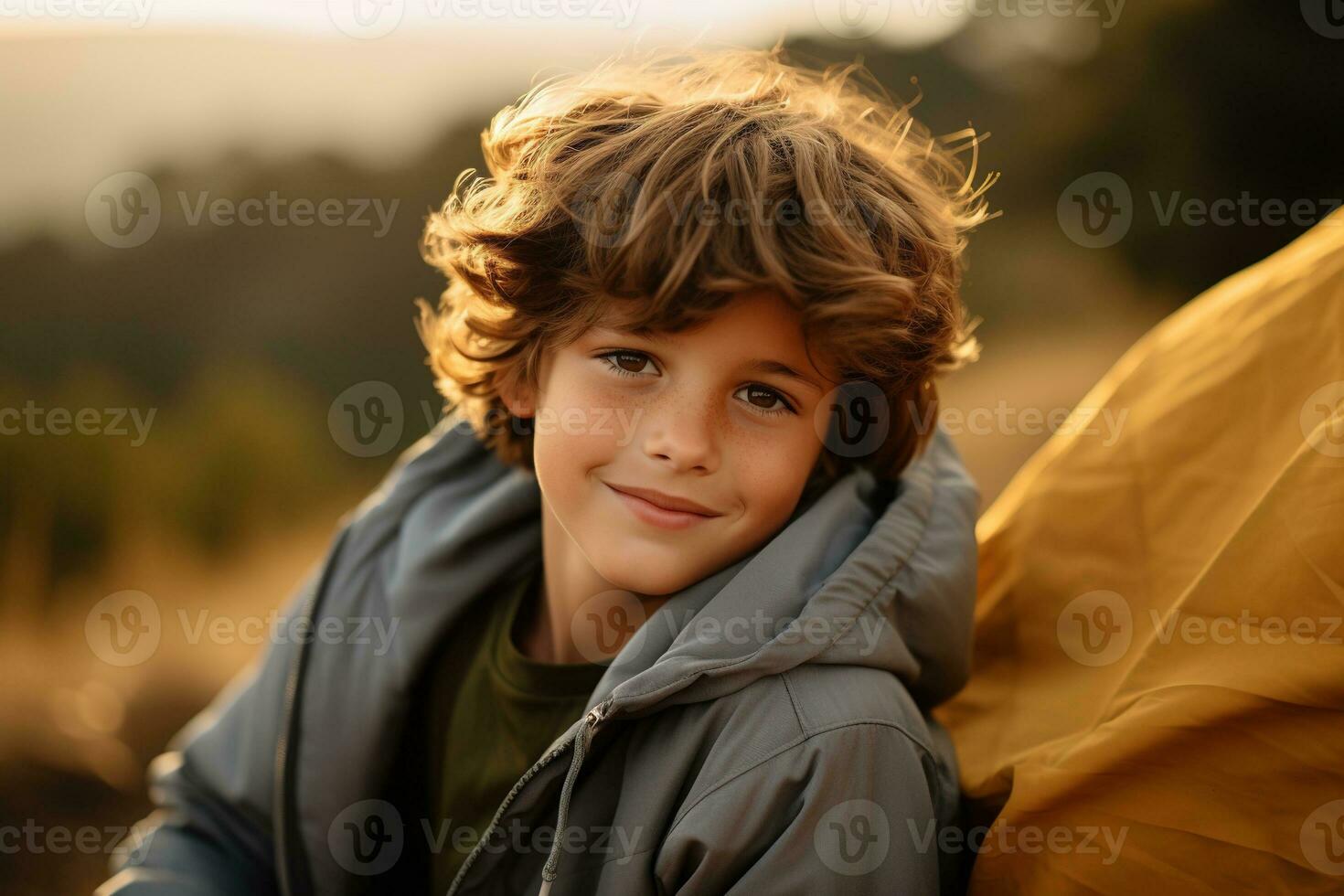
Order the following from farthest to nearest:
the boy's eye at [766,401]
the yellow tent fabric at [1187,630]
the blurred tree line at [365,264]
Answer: the blurred tree line at [365,264]
the boy's eye at [766,401]
the yellow tent fabric at [1187,630]

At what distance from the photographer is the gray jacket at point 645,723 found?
49.1 inches

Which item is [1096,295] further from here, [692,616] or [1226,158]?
[692,616]

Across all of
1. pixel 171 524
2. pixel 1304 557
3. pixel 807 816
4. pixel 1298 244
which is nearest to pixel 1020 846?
pixel 807 816

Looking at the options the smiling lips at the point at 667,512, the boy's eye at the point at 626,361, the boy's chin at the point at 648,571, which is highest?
the boy's eye at the point at 626,361

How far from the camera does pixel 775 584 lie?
53.4 inches

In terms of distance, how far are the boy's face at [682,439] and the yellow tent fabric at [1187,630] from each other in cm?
41

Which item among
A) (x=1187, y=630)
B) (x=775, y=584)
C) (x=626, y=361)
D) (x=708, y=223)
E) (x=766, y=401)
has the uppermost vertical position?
(x=708, y=223)

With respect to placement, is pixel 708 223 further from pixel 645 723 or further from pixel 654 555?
pixel 645 723

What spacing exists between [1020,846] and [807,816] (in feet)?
1.01

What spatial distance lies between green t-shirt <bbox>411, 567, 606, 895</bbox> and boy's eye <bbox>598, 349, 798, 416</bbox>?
47 centimetres

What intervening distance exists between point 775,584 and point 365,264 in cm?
319

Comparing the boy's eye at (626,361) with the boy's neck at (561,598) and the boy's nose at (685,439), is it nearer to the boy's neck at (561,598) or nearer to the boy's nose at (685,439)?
the boy's nose at (685,439)

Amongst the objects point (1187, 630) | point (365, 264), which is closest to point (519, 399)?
point (1187, 630)

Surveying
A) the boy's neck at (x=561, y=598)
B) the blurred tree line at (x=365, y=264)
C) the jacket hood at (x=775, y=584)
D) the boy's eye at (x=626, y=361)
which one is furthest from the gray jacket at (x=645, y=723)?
the blurred tree line at (x=365, y=264)
